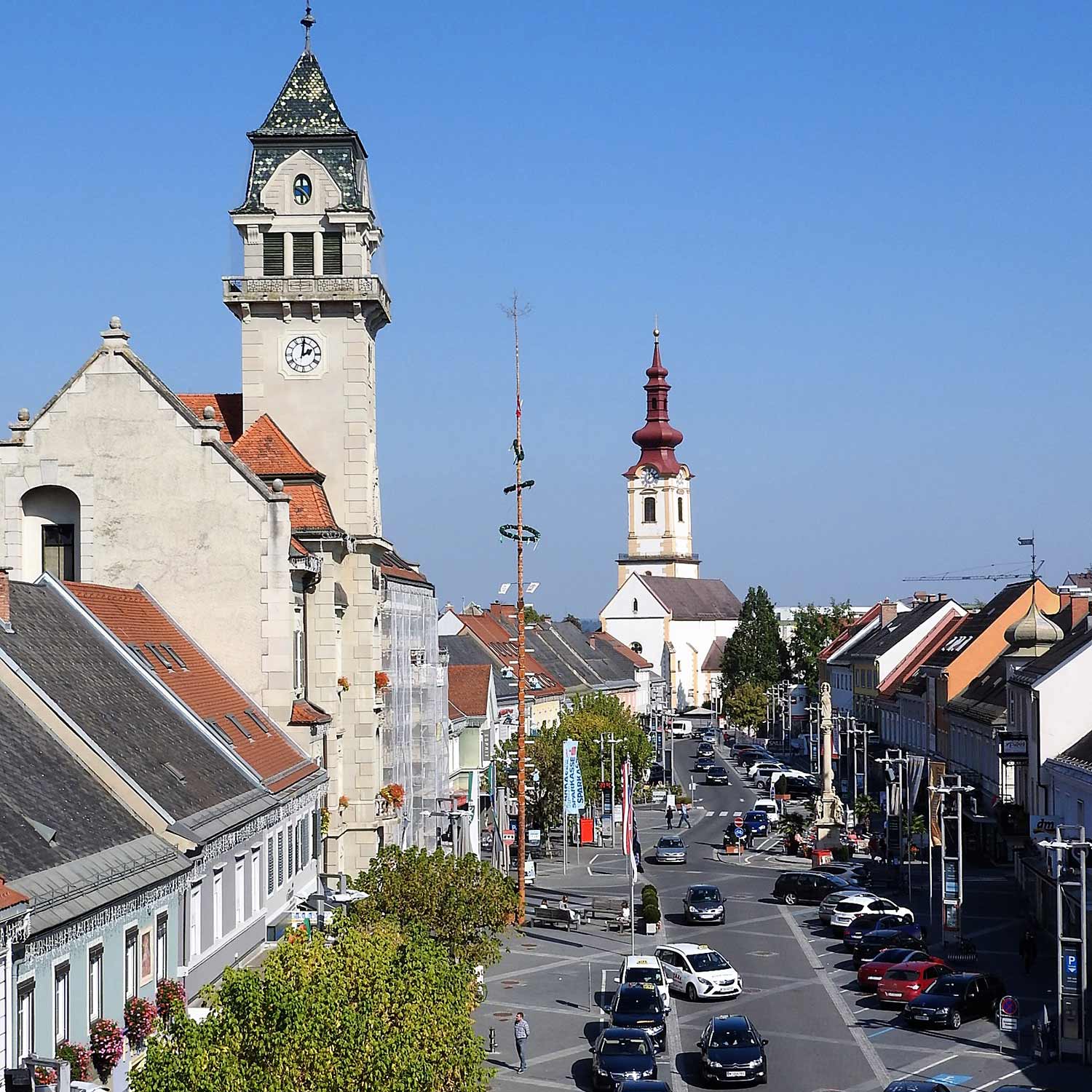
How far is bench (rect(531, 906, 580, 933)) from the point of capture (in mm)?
62250

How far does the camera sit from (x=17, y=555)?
5028 centimetres

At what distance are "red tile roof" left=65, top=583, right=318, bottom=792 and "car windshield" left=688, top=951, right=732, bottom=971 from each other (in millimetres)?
11876

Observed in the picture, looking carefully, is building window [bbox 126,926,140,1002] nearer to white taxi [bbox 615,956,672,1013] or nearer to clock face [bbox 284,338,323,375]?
white taxi [bbox 615,956,672,1013]

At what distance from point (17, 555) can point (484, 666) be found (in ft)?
152

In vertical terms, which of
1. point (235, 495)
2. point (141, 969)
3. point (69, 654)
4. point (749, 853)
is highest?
point (235, 495)

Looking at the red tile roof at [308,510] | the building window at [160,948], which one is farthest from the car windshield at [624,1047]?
the red tile roof at [308,510]

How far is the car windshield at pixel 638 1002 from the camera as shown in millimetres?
44250

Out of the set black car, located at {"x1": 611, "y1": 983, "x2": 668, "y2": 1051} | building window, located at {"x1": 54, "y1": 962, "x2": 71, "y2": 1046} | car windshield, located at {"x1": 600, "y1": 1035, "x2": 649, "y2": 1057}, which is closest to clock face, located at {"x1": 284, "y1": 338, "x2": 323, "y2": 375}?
black car, located at {"x1": 611, "y1": 983, "x2": 668, "y2": 1051}

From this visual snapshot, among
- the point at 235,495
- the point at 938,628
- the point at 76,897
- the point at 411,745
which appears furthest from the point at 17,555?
the point at 938,628

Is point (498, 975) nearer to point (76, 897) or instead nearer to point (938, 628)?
point (76, 897)

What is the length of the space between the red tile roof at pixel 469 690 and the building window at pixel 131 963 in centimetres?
5878

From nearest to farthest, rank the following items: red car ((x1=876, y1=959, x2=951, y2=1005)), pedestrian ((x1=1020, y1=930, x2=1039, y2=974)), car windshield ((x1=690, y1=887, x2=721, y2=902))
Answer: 1. red car ((x1=876, y1=959, x2=951, y2=1005))
2. pedestrian ((x1=1020, y1=930, x2=1039, y2=974))
3. car windshield ((x1=690, y1=887, x2=721, y2=902))

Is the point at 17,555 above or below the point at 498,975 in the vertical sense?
above

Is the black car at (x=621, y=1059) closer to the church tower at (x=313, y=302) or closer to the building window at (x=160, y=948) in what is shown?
the building window at (x=160, y=948)
